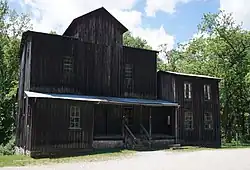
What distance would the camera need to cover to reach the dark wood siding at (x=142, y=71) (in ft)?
87.1

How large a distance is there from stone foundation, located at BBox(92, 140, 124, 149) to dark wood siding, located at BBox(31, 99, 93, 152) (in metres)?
0.95

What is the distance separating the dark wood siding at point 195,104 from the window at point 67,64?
873 cm

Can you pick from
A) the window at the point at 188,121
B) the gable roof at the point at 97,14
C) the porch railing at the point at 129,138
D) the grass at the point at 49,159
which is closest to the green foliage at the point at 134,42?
the gable roof at the point at 97,14

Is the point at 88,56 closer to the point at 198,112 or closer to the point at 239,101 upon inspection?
the point at 198,112

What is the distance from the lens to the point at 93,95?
24359mm

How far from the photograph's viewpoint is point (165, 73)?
28078 millimetres

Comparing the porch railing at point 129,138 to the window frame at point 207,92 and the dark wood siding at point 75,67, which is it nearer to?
the dark wood siding at point 75,67

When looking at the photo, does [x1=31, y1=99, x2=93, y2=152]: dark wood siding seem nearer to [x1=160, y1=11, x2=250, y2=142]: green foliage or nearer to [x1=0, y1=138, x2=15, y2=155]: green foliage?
[x1=0, y1=138, x2=15, y2=155]: green foliage

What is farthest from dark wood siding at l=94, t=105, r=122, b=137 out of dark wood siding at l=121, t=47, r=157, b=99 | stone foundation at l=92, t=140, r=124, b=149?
dark wood siding at l=121, t=47, r=157, b=99

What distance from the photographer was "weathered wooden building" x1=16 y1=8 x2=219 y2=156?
20.2m

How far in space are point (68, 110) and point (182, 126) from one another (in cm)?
1062

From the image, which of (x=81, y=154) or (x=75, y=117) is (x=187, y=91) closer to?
(x=75, y=117)

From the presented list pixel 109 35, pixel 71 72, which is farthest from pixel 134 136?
pixel 109 35

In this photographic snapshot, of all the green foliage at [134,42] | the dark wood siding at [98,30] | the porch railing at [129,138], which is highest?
the green foliage at [134,42]
